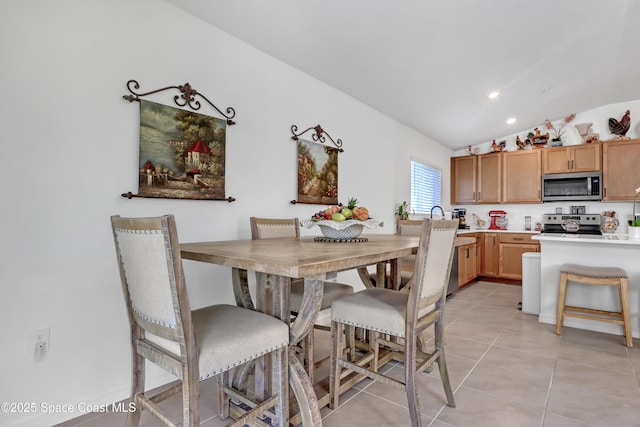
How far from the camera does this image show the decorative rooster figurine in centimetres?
470

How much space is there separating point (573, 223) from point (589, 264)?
2.01 m

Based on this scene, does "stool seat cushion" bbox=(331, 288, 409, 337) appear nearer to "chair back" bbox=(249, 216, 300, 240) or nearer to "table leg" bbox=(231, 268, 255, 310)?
"table leg" bbox=(231, 268, 255, 310)

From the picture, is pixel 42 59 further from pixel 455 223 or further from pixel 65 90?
pixel 455 223

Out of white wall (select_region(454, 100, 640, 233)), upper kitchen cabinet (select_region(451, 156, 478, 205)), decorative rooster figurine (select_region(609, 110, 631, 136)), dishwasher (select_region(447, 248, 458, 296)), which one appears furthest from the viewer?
upper kitchen cabinet (select_region(451, 156, 478, 205))

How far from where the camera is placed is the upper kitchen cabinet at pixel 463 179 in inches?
234

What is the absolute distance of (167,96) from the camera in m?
2.10

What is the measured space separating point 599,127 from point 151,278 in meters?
6.30

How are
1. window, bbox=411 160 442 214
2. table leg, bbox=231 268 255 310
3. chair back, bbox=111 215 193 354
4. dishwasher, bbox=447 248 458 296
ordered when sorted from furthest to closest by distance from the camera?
window, bbox=411 160 442 214 → dishwasher, bbox=447 248 458 296 → table leg, bbox=231 268 255 310 → chair back, bbox=111 215 193 354

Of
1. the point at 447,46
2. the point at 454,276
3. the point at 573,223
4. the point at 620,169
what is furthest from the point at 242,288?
the point at 620,169

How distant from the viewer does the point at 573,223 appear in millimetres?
4840

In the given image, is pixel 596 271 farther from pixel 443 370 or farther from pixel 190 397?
pixel 190 397

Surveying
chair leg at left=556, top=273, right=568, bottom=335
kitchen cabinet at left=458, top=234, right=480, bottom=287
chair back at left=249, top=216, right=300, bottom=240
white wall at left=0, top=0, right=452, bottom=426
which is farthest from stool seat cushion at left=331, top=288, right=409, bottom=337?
kitchen cabinet at left=458, top=234, right=480, bottom=287

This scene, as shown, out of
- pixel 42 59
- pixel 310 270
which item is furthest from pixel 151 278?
pixel 42 59

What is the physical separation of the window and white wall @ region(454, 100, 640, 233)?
1050mm
